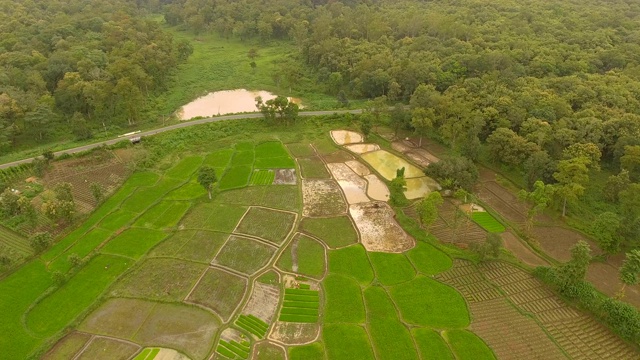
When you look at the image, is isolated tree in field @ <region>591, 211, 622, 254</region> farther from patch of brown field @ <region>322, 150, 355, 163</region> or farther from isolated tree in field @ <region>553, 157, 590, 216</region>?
patch of brown field @ <region>322, 150, 355, 163</region>

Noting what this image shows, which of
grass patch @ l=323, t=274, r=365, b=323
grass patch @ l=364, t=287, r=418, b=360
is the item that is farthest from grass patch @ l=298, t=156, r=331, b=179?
grass patch @ l=364, t=287, r=418, b=360

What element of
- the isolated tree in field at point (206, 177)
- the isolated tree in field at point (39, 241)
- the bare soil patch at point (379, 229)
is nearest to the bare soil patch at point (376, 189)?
the bare soil patch at point (379, 229)

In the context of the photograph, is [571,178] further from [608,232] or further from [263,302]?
[263,302]

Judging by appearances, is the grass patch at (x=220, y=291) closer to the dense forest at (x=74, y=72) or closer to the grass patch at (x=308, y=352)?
the grass patch at (x=308, y=352)

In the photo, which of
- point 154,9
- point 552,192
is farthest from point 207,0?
point 552,192

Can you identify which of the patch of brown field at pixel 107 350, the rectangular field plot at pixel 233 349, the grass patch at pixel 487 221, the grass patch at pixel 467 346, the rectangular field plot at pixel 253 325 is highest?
the grass patch at pixel 487 221

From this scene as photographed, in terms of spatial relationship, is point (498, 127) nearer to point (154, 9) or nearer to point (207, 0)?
point (207, 0)

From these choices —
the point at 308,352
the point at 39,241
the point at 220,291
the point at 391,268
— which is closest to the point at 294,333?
the point at 308,352
